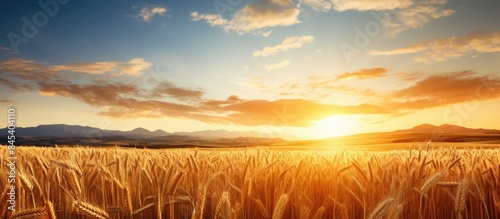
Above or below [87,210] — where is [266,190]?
below

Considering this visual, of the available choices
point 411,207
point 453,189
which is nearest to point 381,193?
point 411,207

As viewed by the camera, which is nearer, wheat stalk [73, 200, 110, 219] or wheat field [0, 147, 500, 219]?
wheat stalk [73, 200, 110, 219]

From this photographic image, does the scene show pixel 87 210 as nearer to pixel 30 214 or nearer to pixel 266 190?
pixel 30 214

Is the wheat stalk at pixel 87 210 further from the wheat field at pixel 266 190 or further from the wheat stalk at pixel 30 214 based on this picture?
the wheat field at pixel 266 190

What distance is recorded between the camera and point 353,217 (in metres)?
2.98

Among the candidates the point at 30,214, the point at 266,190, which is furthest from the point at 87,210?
the point at 266,190

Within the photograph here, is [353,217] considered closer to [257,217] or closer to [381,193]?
[381,193]

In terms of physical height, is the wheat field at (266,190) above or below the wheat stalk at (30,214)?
below

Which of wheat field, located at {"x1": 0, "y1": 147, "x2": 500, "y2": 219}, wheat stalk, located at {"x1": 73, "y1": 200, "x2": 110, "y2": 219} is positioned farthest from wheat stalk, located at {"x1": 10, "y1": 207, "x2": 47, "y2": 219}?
wheat field, located at {"x1": 0, "y1": 147, "x2": 500, "y2": 219}

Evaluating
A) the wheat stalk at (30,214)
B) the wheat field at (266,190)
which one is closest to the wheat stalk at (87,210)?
the wheat stalk at (30,214)

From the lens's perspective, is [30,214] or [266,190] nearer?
[30,214]

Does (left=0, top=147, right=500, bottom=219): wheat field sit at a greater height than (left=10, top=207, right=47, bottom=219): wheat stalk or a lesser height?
lesser

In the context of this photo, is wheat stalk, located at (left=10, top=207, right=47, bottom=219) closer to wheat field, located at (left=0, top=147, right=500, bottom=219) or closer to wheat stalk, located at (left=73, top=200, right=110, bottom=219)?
wheat stalk, located at (left=73, top=200, right=110, bottom=219)

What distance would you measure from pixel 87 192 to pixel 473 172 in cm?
355
